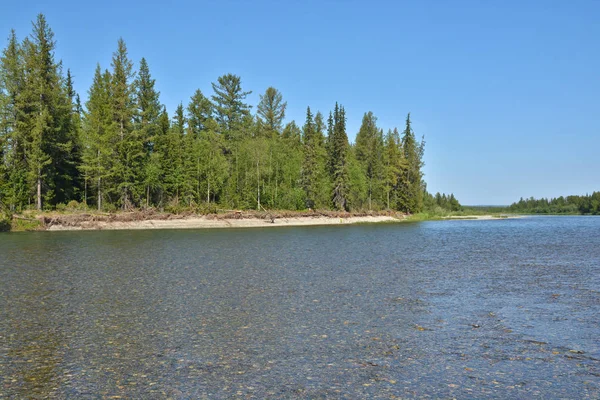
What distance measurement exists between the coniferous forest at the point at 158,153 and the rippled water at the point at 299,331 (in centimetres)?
4286

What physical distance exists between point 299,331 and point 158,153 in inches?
2566

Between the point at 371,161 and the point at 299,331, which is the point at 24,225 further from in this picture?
the point at 371,161

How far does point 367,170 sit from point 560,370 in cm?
9566

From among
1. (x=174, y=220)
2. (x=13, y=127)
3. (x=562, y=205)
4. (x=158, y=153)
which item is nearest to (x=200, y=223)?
(x=174, y=220)

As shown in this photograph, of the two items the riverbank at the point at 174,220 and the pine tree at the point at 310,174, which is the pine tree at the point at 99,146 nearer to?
the riverbank at the point at 174,220

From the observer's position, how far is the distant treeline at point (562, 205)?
5802 inches

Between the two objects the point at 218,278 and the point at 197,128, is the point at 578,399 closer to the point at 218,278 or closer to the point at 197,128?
the point at 218,278

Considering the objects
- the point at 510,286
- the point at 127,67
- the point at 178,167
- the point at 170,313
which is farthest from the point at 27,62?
the point at 510,286

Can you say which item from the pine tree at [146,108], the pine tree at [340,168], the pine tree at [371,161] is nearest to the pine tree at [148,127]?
the pine tree at [146,108]

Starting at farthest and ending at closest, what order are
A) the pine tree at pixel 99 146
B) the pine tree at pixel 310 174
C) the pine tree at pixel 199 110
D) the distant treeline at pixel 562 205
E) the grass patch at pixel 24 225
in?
the distant treeline at pixel 562 205
the pine tree at pixel 199 110
the pine tree at pixel 310 174
the pine tree at pixel 99 146
the grass patch at pixel 24 225

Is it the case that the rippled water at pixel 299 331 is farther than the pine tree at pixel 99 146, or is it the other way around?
the pine tree at pixel 99 146

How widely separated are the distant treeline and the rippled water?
149 metres

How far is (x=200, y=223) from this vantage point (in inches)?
2478

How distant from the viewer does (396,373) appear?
8312 mm
